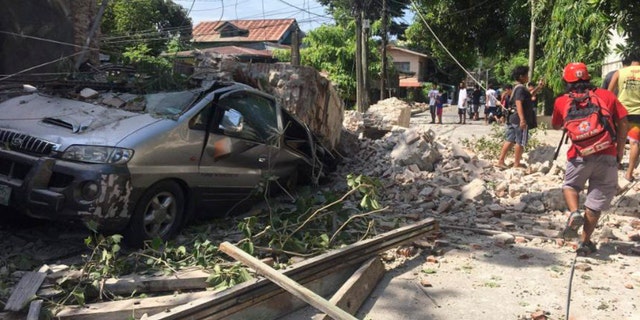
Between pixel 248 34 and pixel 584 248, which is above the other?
pixel 248 34

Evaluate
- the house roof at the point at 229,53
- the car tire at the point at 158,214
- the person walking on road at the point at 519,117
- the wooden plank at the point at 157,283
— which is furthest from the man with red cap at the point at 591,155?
the house roof at the point at 229,53

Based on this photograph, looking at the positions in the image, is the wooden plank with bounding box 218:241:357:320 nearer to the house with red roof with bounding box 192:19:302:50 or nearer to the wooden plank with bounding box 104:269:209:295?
the wooden plank with bounding box 104:269:209:295

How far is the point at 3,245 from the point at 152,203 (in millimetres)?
1352

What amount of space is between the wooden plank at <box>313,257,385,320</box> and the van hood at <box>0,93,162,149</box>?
2199 millimetres

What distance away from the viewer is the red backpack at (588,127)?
4.77 metres

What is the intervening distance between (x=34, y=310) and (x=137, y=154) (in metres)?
1.60

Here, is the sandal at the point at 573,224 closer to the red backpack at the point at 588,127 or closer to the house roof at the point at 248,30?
the red backpack at the point at 588,127

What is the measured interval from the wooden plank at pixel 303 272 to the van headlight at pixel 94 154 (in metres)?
1.59

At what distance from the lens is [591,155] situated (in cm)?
488

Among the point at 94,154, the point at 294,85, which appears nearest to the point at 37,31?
the point at 294,85

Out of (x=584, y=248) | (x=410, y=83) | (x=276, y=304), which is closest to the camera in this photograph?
(x=276, y=304)

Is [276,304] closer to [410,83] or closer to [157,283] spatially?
[157,283]

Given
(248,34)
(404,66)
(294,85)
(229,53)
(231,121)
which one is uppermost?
(248,34)

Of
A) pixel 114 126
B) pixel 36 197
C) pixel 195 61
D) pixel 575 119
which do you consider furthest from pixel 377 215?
pixel 195 61
